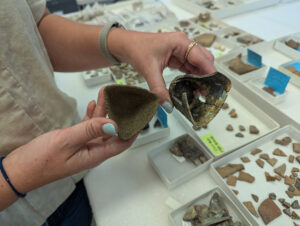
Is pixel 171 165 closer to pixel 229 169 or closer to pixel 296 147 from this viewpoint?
pixel 229 169

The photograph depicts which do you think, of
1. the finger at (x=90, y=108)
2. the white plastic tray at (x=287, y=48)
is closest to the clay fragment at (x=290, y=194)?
the finger at (x=90, y=108)

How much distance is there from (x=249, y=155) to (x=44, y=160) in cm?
92

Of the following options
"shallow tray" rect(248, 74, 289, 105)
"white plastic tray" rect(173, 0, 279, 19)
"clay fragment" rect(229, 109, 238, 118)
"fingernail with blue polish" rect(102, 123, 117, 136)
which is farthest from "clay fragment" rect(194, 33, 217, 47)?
"fingernail with blue polish" rect(102, 123, 117, 136)

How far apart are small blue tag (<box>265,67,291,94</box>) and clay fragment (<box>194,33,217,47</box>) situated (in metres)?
0.61

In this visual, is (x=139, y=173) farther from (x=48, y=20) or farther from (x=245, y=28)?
(x=245, y=28)

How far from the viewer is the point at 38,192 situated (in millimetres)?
803

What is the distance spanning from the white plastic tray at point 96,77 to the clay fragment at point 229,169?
0.96 m

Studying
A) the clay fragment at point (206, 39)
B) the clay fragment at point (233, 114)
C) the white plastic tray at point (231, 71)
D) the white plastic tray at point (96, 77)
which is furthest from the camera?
the clay fragment at point (206, 39)

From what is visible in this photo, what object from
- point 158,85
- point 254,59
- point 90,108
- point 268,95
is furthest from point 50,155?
point 254,59

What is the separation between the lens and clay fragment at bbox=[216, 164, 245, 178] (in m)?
0.99

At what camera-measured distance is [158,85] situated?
2.62ft

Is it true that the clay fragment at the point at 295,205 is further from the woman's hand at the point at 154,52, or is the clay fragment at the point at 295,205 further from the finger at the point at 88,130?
the finger at the point at 88,130

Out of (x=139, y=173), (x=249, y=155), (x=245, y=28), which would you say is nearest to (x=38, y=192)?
(x=139, y=173)

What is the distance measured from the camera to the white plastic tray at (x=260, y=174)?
0.86 m
